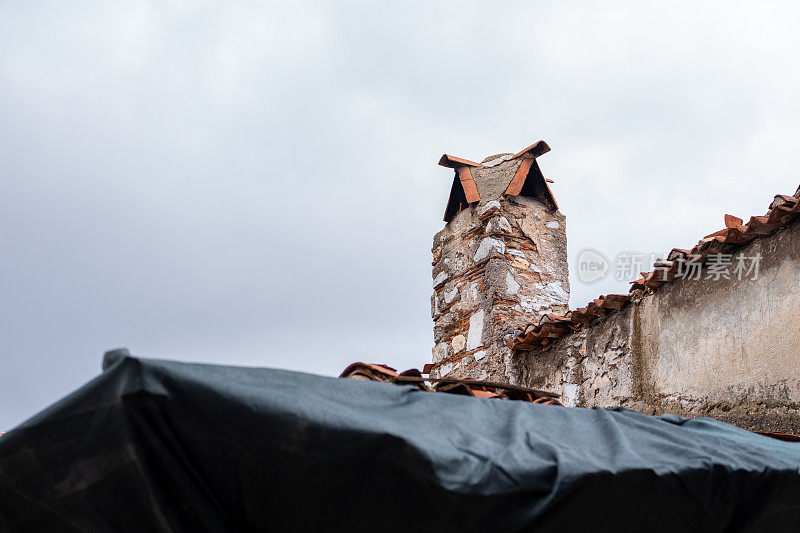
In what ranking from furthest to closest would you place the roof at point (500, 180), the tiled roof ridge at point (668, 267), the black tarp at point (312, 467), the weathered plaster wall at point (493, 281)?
the roof at point (500, 180) < the weathered plaster wall at point (493, 281) < the tiled roof ridge at point (668, 267) < the black tarp at point (312, 467)

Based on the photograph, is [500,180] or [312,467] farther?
[500,180]

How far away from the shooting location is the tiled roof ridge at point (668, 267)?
4.19m

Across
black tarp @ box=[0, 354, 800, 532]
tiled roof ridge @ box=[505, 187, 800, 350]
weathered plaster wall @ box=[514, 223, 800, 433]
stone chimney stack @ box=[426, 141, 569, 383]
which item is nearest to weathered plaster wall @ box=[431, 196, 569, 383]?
stone chimney stack @ box=[426, 141, 569, 383]

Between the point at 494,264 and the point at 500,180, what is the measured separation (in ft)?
3.20

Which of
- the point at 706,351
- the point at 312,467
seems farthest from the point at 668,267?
the point at 312,467

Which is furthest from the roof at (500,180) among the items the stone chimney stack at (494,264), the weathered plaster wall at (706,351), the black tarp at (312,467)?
the black tarp at (312,467)

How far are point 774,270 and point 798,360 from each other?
554mm

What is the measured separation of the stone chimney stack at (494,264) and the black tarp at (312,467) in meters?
4.40

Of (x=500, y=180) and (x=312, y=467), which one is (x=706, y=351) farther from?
(x=312, y=467)

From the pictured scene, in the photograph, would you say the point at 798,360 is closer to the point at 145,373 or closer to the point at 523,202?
the point at 523,202

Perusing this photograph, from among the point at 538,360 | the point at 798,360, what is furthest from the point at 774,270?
the point at 538,360

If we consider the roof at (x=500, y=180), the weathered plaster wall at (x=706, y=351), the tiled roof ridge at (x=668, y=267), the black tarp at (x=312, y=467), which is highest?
the roof at (x=500, y=180)

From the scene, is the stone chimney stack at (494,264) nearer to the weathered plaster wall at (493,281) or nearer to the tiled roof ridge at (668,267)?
the weathered plaster wall at (493,281)

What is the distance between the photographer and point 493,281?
6.43 metres
